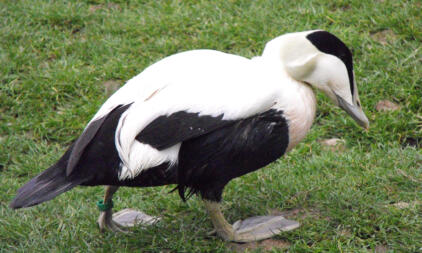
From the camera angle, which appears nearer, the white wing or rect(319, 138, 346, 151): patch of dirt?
the white wing

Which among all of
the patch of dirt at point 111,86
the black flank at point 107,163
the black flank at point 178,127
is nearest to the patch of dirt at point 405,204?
the black flank at point 178,127

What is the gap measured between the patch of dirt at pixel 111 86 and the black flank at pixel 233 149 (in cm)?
202

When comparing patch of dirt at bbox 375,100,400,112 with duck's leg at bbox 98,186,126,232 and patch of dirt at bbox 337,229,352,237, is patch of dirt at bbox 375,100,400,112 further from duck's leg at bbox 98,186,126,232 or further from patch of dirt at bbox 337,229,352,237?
duck's leg at bbox 98,186,126,232

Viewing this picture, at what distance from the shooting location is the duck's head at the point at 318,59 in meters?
2.98

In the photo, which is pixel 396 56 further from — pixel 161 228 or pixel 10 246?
pixel 10 246

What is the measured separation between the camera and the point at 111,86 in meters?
4.85

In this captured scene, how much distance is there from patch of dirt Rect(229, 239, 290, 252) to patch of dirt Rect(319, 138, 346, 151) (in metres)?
1.06

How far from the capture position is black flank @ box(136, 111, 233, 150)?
281 centimetres

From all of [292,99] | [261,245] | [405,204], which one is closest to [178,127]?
[292,99]

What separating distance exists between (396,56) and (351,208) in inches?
66.8

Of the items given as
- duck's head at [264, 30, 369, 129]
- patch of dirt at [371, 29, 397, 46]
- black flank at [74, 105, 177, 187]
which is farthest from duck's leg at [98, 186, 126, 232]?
patch of dirt at [371, 29, 397, 46]

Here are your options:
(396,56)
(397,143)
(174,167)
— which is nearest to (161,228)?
(174,167)

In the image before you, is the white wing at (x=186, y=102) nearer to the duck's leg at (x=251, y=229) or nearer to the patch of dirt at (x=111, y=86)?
the duck's leg at (x=251, y=229)

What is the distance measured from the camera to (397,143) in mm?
3959
